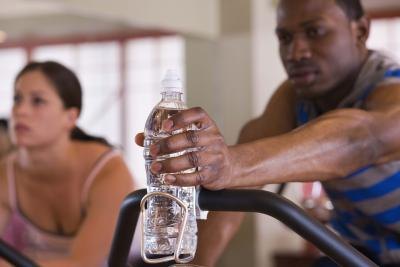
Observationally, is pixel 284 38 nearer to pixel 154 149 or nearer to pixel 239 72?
pixel 154 149

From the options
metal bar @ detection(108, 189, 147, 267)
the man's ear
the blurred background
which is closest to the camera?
metal bar @ detection(108, 189, 147, 267)

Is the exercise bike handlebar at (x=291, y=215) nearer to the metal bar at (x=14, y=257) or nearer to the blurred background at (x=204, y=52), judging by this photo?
the metal bar at (x=14, y=257)

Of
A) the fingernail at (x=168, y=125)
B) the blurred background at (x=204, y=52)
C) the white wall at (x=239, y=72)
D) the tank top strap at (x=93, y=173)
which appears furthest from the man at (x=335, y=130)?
the white wall at (x=239, y=72)

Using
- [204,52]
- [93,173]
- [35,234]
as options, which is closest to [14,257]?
[93,173]

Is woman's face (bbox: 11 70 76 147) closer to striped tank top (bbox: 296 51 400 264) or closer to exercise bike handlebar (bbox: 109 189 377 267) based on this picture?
striped tank top (bbox: 296 51 400 264)

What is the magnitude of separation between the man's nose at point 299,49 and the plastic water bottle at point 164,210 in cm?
60

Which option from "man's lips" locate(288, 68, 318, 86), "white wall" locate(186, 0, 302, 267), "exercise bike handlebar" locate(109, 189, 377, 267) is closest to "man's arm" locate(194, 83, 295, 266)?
"man's lips" locate(288, 68, 318, 86)

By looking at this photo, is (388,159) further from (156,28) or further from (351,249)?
(156,28)

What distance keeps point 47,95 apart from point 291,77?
3.79 ft

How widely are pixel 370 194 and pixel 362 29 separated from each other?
376 millimetres

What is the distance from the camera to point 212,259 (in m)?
1.40

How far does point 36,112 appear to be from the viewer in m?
2.47

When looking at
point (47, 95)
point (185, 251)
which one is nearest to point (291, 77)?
point (185, 251)

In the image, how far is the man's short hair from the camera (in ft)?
5.05
